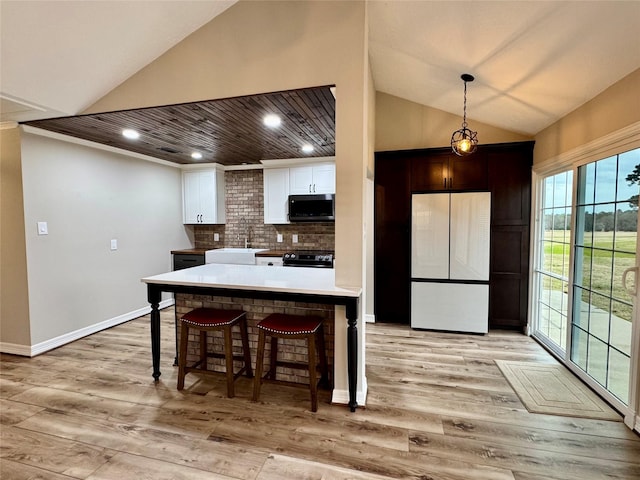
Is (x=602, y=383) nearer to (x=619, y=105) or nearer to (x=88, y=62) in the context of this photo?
(x=619, y=105)

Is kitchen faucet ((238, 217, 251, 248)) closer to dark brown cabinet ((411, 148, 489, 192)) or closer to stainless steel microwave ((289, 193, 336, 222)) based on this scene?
stainless steel microwave ((289, 193, 336, 222))

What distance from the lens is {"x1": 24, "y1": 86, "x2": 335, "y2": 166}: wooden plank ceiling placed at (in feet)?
8.68

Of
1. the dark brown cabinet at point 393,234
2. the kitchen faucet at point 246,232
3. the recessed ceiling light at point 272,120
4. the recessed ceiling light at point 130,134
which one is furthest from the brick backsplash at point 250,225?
the recessed ceiling light at point 272,120

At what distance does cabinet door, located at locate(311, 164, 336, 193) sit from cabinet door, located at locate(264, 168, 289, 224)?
0.46 meters

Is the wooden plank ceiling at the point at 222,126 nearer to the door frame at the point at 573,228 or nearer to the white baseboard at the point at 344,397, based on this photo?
the door frame at the point at 573,228

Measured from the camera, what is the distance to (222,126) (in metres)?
3.23

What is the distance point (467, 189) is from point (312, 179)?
2.17 m

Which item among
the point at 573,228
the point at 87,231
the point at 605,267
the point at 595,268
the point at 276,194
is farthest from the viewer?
the point at 276,194

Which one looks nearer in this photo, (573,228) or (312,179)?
(573,228)

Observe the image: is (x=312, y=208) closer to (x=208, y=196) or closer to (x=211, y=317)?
(x=208, y=196)

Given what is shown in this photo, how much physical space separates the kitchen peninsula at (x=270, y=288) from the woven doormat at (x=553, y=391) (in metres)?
1.45

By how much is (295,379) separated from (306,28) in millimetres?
2776

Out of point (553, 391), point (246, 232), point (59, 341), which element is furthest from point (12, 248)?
point (553, 391)

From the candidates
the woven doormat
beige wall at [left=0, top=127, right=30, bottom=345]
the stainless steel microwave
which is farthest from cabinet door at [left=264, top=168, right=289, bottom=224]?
the woven doormat
